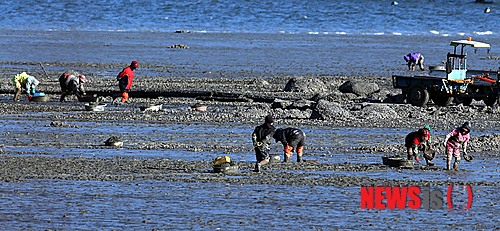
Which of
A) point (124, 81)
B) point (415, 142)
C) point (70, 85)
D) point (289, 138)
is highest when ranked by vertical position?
point (289, 138)

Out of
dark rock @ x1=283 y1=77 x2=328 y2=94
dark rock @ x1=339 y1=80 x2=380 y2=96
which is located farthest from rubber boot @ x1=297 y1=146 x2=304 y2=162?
dark rock @ x1=283 y1=77 x2=328 y2=94

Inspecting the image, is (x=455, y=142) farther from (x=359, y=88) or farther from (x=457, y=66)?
(x=359, y=88)

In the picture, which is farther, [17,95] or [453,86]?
[17,95]

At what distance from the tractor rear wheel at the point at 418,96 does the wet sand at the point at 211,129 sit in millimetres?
659

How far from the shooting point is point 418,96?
3325 centimetres

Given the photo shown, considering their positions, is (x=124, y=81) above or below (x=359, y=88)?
above

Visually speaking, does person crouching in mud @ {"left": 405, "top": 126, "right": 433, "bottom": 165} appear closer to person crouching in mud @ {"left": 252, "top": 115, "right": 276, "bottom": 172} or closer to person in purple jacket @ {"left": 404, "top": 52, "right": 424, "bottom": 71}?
person crouching in mud @ {"left": 252, "top": 115, "right": 276, "bottom": 172}

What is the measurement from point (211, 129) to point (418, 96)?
8516mm

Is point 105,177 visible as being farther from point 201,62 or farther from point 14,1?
point 14,1

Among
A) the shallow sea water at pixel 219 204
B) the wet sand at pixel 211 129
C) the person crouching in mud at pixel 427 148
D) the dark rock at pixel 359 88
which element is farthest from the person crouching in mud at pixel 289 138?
the dark rock at pixel 359 88

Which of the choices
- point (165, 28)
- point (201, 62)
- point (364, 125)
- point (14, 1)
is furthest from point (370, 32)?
point (364, 125)

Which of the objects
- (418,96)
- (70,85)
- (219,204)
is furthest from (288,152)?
(70,85)

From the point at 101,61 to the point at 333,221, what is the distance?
1431 inches

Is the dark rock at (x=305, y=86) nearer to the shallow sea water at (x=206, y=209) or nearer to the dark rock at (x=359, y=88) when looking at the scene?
the dark rock at (x=359, y=88)
